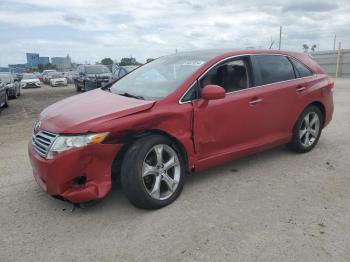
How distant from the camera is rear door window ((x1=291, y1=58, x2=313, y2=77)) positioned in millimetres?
5141

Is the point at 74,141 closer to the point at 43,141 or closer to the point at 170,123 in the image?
the point at 43,141

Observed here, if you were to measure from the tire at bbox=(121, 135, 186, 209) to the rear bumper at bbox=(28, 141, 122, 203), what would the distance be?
0.18 meters

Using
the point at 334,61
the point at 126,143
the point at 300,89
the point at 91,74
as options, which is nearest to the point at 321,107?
the point at 300,89

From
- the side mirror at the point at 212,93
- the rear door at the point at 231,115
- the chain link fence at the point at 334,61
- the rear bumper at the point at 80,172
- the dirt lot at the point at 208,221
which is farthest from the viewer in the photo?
the chain link fence at the point at 334,61

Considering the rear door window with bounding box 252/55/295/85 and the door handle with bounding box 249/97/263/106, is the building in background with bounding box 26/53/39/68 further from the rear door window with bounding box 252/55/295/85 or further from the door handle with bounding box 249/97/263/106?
the door handle with bounding box 249/97/263/106

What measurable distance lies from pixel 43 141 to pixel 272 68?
10.2 ft

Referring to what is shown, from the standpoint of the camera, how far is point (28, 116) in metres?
11.3

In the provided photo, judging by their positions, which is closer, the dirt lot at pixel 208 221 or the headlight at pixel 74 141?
the dirt lot at pixel 208 221

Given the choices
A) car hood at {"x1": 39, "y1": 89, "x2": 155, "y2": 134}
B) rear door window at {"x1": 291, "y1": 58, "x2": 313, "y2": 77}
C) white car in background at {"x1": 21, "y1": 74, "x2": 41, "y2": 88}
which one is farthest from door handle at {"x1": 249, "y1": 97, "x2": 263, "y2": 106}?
white car in background at {"x1": 21, "y1": 74, "x2": 41, "y2": 88}

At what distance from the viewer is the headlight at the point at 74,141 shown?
10.7 ft

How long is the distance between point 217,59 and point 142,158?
1.65 metres

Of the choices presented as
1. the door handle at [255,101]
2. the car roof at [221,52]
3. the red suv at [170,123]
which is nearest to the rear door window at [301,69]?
the red suv at [170,123]

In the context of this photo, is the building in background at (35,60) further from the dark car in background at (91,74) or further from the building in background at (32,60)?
the dark car in background at (91,74)

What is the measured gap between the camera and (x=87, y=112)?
3.59 meters
